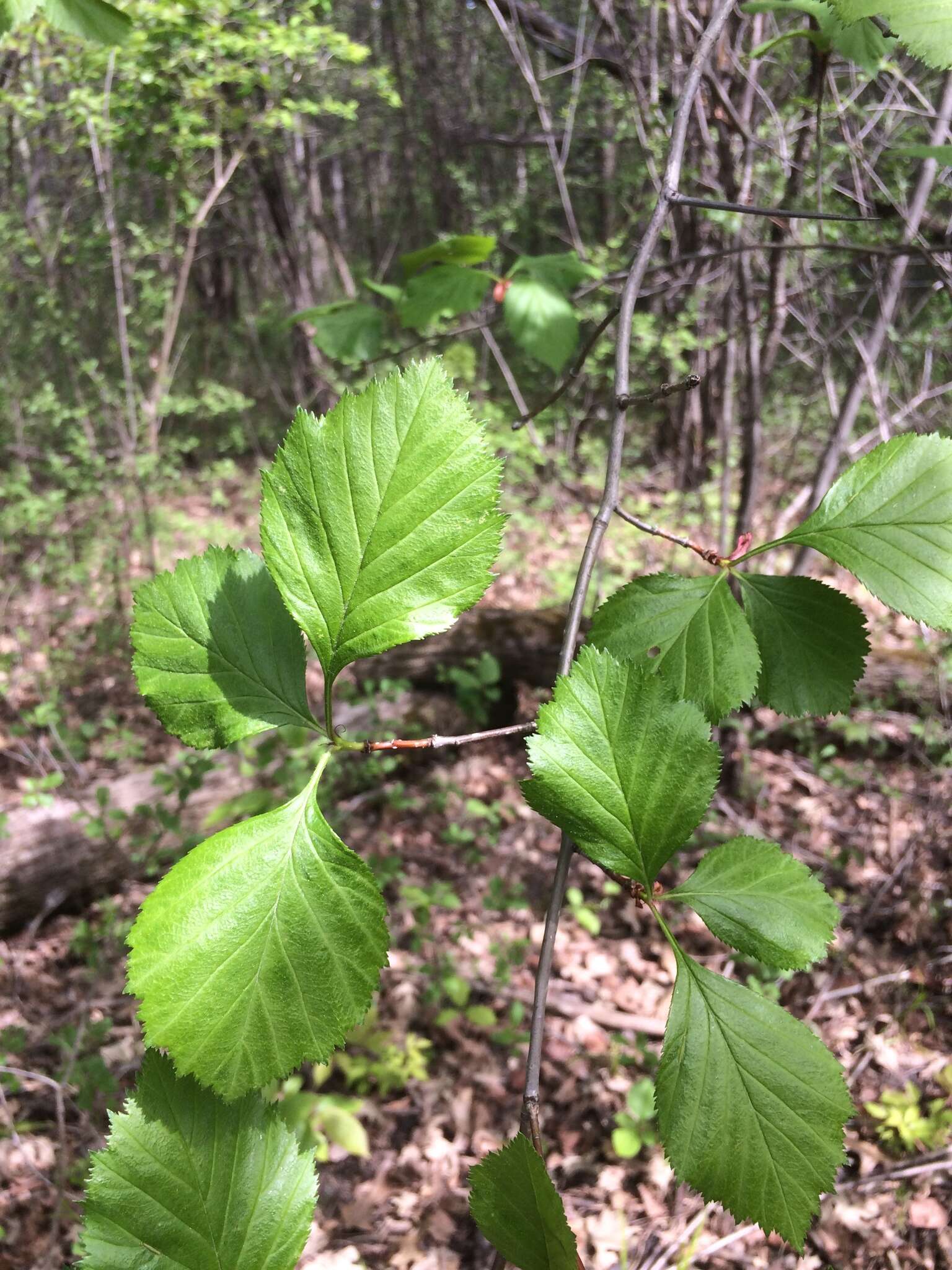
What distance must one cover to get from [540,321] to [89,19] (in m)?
0.93

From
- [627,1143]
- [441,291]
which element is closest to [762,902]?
[441,291]

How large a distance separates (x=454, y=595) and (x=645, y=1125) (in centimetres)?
241

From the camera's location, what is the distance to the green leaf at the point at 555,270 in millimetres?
1649

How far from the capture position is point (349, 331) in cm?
173

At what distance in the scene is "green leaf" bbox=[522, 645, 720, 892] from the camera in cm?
58

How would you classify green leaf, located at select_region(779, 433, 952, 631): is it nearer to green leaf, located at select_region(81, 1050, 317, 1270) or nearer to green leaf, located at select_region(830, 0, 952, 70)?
green leaf, located at select_region(830, 0, 952, 70)

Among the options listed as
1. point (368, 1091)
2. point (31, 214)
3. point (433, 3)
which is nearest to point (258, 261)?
point (31, 214)

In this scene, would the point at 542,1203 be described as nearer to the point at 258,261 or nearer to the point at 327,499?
the point at 327,499

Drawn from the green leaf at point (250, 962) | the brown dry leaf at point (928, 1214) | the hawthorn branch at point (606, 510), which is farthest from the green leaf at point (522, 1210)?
the brown dry leaf at point (928, 1214)

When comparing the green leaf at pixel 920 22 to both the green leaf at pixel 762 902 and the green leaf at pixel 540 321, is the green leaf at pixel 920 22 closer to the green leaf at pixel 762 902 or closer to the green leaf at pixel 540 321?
the green leaf at pixel 762 902

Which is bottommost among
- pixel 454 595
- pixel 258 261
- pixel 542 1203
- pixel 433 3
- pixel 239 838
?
pixel 542 1203

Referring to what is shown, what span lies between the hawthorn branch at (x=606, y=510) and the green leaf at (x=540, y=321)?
675mm

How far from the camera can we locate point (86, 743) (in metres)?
4.18

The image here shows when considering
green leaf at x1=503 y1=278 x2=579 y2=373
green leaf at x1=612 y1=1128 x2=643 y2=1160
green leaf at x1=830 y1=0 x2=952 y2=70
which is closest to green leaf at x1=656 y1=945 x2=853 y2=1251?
green leaf at x1=830 y1=0 x2=952 y2=70
